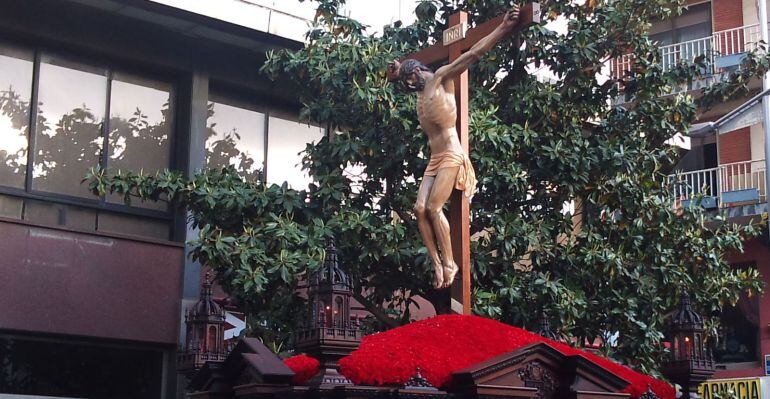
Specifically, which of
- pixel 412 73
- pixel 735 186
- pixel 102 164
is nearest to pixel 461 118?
pixel 412 73

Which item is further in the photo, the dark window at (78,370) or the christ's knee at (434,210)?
the dark window at (78,370)

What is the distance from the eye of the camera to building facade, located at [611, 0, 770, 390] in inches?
928

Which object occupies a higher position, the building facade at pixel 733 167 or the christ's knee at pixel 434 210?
the building facade at pixel 733 167

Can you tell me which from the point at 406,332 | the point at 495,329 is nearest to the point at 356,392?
the point at 406,332

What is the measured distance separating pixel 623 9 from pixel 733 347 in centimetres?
1183

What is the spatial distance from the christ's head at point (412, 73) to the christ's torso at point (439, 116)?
7 centimetres

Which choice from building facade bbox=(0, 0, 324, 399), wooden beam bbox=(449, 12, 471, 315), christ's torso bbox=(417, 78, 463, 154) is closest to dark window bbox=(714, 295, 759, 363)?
building facade bbox=(0, 0, 324, 399)

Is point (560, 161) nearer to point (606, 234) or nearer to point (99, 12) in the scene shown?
point (606, 234)

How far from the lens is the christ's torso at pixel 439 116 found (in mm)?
9133

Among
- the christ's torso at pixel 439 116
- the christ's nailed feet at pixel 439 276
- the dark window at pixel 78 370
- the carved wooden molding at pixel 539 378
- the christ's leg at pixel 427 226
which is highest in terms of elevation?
the christ's torso at pixel 439 116

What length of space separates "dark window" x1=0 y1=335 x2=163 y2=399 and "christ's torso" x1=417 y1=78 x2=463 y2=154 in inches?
311

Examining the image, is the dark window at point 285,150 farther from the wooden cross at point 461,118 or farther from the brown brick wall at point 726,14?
the brown brick wall at point 726,14

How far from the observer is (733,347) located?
79.7ft

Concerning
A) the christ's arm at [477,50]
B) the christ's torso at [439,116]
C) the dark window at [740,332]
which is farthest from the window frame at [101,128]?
the dark window at [740,332]
